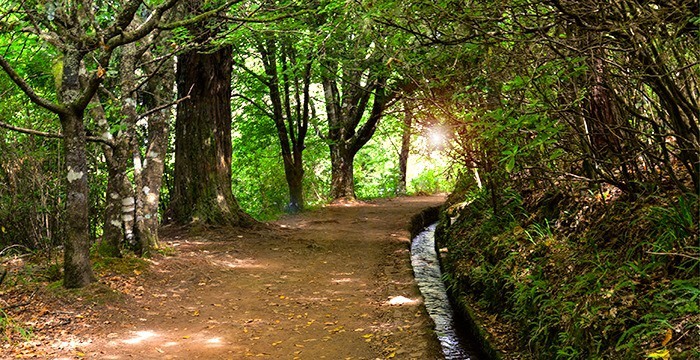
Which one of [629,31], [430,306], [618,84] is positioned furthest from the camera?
[430,306]

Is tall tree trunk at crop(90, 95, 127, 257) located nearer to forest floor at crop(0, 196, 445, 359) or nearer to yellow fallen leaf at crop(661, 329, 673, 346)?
forest floor at crop(0, 196, 445, 359)

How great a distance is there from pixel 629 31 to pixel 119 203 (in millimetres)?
7705

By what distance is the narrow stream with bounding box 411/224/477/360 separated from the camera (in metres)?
6.76

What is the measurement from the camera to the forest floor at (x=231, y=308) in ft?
20.4

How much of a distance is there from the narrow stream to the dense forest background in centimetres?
59

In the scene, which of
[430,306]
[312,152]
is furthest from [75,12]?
[312,152]

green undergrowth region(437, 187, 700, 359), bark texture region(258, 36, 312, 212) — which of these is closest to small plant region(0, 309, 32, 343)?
green undergrowth region(437, 187, 700, 359)

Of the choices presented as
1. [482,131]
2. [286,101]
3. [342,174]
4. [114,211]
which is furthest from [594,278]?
[342,174]

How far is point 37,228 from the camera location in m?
10.3

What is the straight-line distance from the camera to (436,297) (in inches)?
357

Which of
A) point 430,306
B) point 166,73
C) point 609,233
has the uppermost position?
point 166,73

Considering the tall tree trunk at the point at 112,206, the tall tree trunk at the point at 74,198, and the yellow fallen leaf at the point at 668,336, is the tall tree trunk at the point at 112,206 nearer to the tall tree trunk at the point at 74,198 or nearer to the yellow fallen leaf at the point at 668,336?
the tall tree trunk at the point at 74,198

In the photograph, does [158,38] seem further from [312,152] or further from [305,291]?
[312,152]

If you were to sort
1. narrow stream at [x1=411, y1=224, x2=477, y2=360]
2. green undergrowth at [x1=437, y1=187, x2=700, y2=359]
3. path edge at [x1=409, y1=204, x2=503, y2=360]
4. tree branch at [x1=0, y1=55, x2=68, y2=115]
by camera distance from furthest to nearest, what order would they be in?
tree branch at [x1=0, y1=55, x2=68, y2=115] < narrow stream at [x1=411, y1=224, x2=477, y2=360] < path edge at [x1=409, y1=204, x2=503, y2=360] < green undergrowth at [x1=437, y1=187, x2=700, y2=359]
